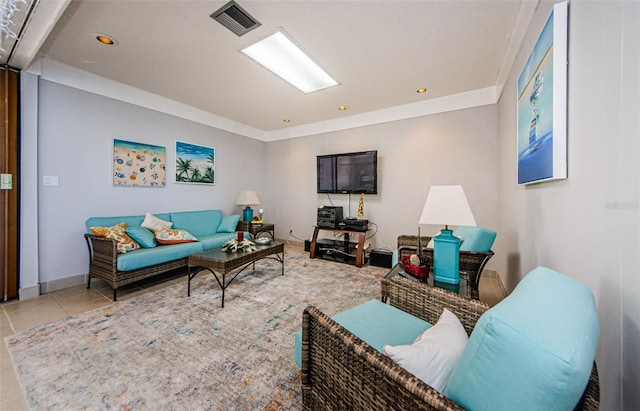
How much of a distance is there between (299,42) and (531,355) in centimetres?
274

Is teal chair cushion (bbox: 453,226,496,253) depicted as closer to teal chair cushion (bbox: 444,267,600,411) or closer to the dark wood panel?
teal chair cushion (bbox: 444,267,600,411)

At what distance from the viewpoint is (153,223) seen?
10.9 ft

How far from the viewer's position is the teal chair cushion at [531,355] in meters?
0.48

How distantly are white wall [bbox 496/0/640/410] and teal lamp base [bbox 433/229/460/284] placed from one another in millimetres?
491

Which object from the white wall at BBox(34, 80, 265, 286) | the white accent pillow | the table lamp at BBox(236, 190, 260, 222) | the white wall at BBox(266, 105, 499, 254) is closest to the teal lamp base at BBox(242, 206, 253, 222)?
the table lamp at BBox(236, 190, 260, 222)

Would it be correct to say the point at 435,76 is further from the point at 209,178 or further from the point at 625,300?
the point at 209,178

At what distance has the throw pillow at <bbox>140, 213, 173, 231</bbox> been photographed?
129 inches

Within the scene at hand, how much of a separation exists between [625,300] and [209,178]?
482 centimetres

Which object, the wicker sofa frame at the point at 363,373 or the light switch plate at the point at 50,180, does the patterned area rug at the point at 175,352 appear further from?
the light switch plate at the point at 50,180

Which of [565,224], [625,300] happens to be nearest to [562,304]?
[625,300]

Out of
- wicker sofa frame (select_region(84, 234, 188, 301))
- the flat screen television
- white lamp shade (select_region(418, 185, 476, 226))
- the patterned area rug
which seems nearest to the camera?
the patterned area rug

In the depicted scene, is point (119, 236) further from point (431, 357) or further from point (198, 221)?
point (431, 357)

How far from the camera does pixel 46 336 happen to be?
1.87 metres

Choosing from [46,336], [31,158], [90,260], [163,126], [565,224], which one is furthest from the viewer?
[163,126]
